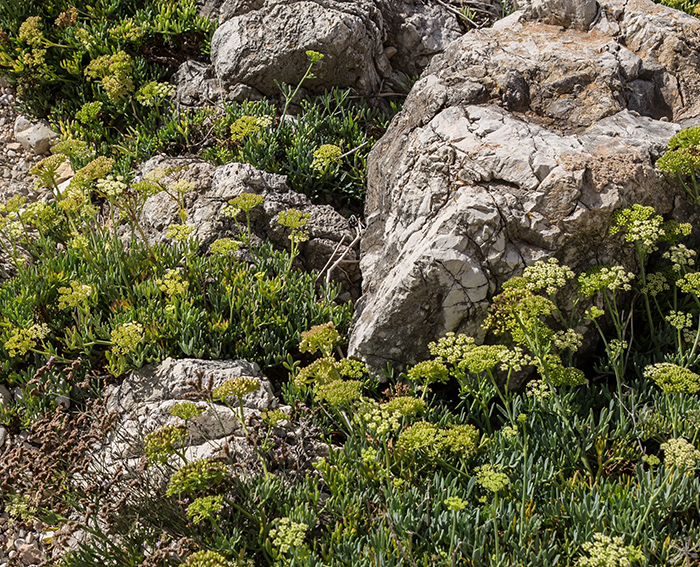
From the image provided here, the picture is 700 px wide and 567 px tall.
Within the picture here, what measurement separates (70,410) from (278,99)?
4.07 metres

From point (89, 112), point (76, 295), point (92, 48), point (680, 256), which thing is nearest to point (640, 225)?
point (680, 256)

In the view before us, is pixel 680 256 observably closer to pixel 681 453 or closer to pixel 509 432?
pixel 681 453

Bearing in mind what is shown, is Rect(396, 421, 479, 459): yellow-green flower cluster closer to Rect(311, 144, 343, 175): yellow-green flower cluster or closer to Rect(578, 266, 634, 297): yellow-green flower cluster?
Rect(578, 266, 634, 297): yellow-green flower cluster

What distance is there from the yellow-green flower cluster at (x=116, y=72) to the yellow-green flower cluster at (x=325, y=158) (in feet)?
7.64

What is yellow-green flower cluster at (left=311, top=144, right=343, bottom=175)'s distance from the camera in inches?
220

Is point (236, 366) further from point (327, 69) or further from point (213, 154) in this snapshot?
point (327, 69)

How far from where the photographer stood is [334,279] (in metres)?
5.41

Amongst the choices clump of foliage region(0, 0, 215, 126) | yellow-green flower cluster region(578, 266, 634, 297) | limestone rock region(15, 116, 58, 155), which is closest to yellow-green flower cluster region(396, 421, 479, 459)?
yellow-green flower cluster region(578, 266, 634, 297)

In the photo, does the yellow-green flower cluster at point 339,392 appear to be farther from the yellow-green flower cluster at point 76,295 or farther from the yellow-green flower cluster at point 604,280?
the yellow-green flower cluster at point 76,295

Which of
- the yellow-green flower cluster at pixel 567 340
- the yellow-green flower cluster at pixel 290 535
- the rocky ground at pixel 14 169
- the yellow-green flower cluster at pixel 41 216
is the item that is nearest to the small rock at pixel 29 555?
the rocky ground at pixel 14 169

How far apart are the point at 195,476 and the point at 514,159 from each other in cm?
300

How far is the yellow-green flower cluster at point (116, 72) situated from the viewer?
637cm

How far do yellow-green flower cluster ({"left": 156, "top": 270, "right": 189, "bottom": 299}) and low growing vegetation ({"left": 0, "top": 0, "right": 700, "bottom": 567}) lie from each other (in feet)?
0.09

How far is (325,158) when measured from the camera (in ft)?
19.2
